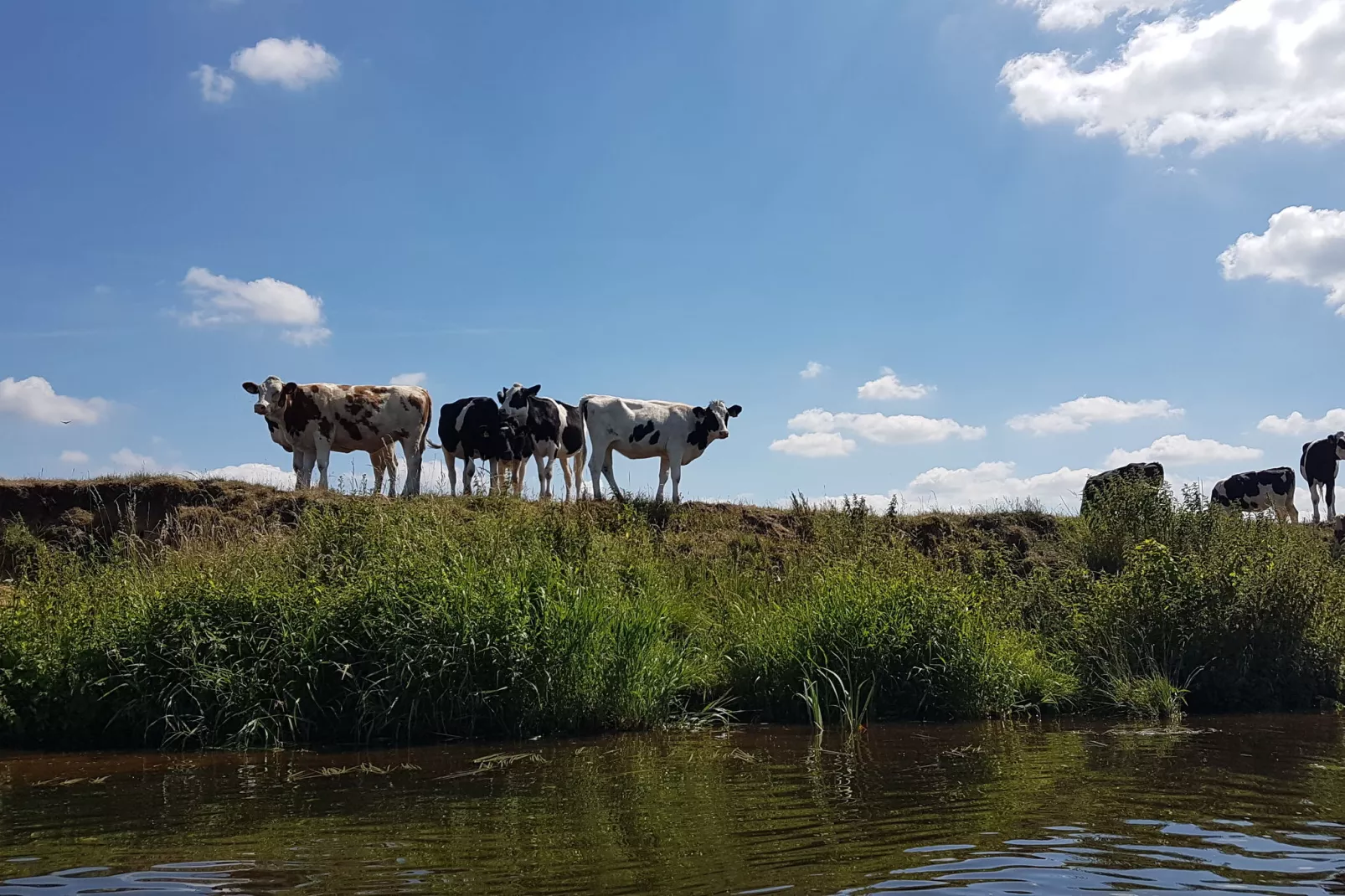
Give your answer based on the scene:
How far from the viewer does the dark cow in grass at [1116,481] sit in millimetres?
17422

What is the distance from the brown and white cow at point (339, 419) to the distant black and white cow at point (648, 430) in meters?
3.58

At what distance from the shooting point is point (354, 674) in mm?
9484

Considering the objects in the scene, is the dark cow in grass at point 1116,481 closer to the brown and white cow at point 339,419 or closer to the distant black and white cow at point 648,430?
the distant black and white cow at point 648,430

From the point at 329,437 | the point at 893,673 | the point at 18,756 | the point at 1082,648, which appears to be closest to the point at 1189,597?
the point at 1082,648

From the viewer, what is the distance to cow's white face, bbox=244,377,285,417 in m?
21.1

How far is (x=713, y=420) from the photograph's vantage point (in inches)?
912

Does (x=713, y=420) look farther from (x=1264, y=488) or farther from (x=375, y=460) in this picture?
(x=1264, y=488)

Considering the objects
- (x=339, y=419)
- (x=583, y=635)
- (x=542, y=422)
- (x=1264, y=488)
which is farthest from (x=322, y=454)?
(x=1264, y=488)

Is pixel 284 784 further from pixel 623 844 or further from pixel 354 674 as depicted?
pixel 623 844

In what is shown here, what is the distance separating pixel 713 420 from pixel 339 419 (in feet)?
25.4

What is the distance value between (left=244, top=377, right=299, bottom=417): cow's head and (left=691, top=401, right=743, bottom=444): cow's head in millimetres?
8310

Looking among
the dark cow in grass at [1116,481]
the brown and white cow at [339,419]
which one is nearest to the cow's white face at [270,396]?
the brown and white cow at [339,419]

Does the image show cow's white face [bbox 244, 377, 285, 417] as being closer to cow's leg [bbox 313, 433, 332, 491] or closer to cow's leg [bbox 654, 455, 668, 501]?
cow's leg [bbox 313, 433, 332, 491]

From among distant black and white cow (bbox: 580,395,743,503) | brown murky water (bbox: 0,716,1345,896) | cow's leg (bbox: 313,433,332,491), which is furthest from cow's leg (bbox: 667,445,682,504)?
brown murky water (bbox: 0,716,1345,896)
